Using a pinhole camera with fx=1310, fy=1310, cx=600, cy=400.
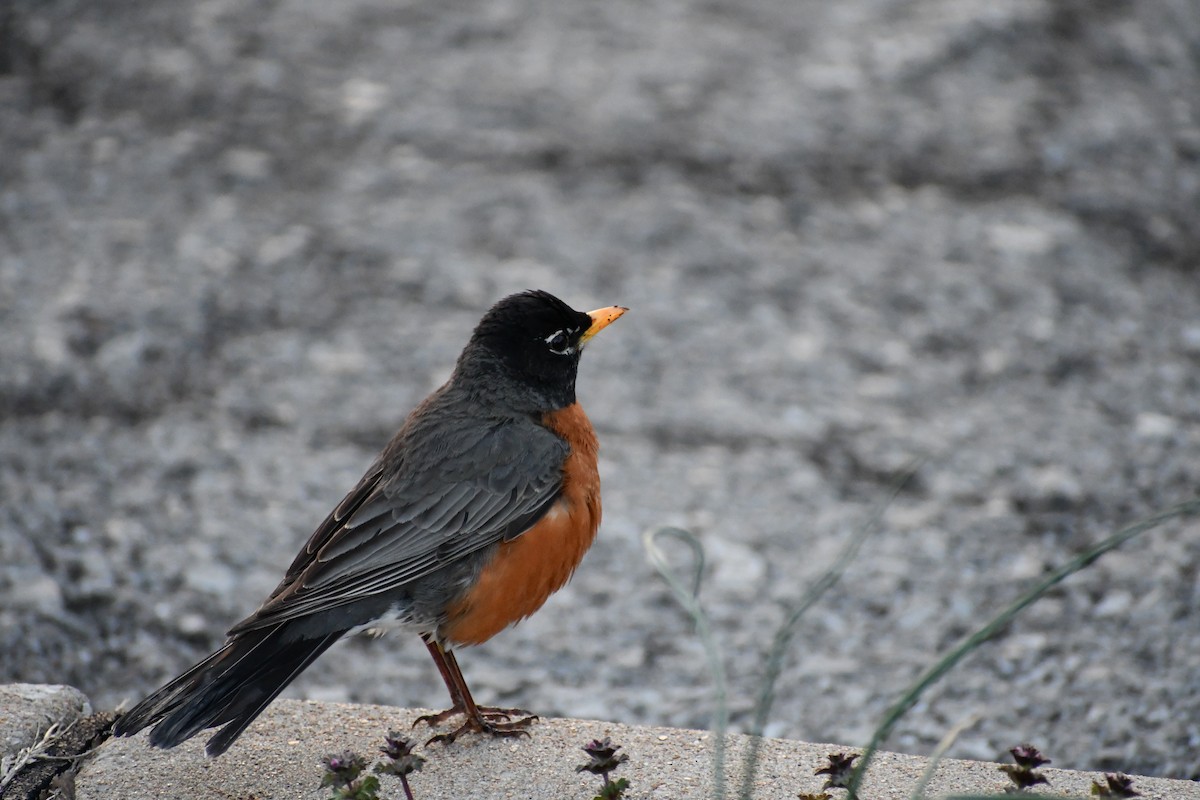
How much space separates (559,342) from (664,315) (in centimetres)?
215

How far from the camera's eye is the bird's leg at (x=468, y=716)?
2721mm

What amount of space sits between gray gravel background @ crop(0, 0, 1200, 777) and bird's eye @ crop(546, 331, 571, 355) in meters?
0.98

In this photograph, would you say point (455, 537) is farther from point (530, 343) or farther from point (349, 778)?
point (349, 778)

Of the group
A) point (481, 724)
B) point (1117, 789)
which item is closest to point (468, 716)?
point (481, 724)

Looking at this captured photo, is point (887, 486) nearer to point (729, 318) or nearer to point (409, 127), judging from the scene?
point (729, 318)

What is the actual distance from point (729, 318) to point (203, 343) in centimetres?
207

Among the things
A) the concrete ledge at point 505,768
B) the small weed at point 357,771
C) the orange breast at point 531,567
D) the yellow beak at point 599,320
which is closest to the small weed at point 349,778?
the small weed at point 357,771

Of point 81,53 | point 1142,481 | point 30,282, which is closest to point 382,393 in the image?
point 30,282

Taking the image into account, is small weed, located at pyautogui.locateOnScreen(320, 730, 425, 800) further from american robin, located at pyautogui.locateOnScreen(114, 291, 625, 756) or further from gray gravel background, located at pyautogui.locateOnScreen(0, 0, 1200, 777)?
gray gravel background, located at pyautogui.locateOnScreen(0, 0, 1200, 777)

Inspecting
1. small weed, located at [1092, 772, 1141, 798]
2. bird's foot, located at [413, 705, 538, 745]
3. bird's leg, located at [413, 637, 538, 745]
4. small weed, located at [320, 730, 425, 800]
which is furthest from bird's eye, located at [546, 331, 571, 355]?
small weed, located at [1092, 772, 1141, 798]

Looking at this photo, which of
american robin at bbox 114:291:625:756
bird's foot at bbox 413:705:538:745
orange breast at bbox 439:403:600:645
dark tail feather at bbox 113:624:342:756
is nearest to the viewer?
dark tail feather at bbox 113:624:342:756

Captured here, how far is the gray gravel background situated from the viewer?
3.71m

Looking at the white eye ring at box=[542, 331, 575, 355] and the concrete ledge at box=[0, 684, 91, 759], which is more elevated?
the white eye ring at box=[542, 331, 575, 355]

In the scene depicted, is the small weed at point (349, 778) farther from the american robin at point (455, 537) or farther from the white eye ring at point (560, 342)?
the white eye ring at point (560, 342)
